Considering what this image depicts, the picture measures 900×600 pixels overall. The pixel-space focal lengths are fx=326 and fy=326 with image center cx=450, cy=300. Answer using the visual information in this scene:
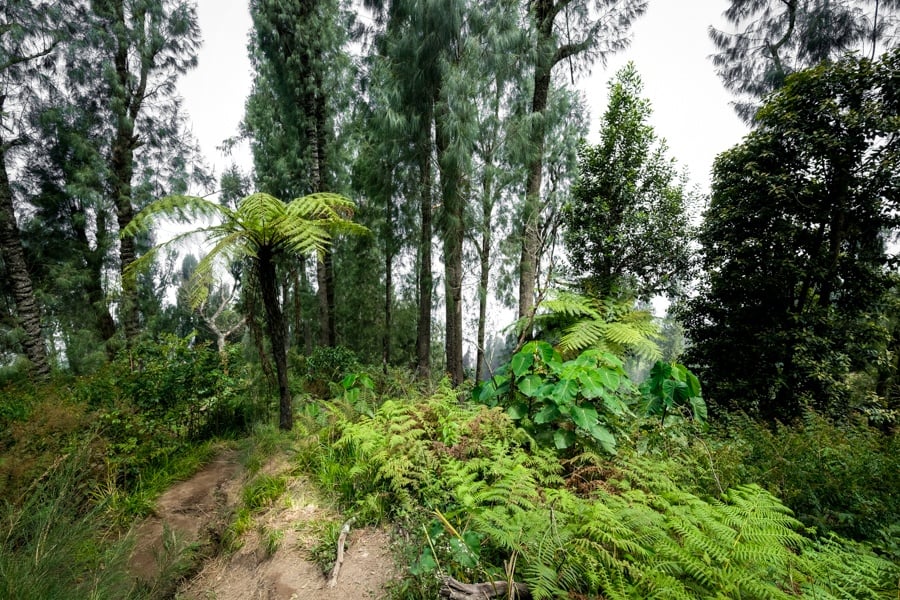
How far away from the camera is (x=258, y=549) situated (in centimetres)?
257

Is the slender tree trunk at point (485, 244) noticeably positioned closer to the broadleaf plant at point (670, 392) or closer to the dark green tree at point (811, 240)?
the broadleaf plant at point (670, 392)

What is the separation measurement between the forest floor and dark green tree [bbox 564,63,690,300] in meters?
5.78

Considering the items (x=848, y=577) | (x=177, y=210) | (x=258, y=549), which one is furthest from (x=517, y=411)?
(x=177, y=210)

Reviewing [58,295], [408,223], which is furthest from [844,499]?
[58,295]

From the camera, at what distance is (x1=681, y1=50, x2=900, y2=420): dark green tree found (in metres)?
5.10

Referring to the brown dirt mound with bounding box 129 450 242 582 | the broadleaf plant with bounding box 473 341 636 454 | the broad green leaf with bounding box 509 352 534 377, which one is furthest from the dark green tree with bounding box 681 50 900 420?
the brown dirt mound with bounding box 129 450 242 582

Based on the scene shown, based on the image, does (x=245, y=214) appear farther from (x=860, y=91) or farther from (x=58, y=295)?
(x=58, y=295)

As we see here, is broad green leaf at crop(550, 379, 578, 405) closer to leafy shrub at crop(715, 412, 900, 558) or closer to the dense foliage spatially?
the dense foliage

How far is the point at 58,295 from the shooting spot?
9.52 metres

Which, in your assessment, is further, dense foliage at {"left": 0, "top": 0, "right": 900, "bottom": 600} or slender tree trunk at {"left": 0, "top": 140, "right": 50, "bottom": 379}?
slender tree trunk at {"left": 0, "top": 140, "right": 50, "bottom": 379}

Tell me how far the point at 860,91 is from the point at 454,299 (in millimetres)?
7416

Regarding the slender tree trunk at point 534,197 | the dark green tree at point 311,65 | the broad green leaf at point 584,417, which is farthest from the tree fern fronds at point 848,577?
the dark green tree at point 311,65

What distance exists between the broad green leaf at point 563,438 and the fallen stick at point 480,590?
46.0 inches

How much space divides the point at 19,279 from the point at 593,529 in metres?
10.3
